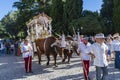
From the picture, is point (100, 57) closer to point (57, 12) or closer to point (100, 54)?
point (100, 54)

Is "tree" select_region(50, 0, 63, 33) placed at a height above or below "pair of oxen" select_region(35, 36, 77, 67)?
above

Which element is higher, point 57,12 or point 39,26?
point 57,12

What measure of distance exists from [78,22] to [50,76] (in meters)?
22.3

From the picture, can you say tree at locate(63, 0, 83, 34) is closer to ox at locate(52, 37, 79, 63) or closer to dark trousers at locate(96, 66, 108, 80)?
ox at locate(52, 37, 79, 63)

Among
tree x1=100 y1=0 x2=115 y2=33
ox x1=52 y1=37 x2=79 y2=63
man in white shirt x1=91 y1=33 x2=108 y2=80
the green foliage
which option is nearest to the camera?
man in white shirt x1=91 y1=33 x2=108 y2=80

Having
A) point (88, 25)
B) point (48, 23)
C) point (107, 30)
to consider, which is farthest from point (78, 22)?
point (48, 23)

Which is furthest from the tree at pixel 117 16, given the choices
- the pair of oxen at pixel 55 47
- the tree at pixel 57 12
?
the pair of oxen at pixel 55 47

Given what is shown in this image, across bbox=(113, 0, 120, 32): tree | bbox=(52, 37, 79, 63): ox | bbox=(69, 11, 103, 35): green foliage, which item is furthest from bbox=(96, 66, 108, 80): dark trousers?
bbox=(69, 11, 103, 35): green foliage

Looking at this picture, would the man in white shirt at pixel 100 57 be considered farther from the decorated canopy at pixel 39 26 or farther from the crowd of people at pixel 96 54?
the decorated canopy at pixel 39 26

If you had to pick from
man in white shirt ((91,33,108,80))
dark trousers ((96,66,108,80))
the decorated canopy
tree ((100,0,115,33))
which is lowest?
dark trousers ((96,66,108,80))

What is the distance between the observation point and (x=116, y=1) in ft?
112

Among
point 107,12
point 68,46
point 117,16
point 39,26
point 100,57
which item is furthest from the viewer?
point 107,12

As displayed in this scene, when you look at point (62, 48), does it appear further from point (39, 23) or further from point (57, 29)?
point (57, 29)

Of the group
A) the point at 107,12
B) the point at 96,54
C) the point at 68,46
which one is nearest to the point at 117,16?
the point at 107,12
